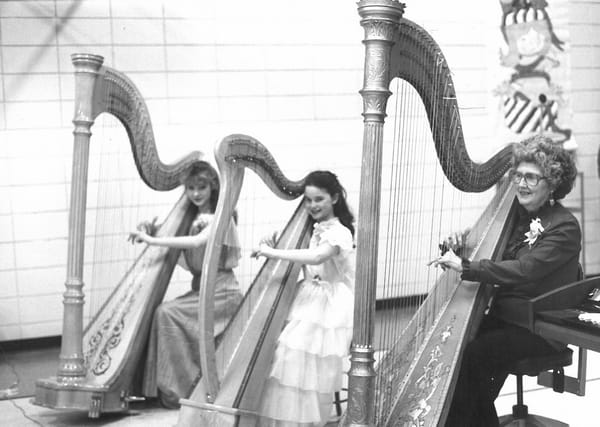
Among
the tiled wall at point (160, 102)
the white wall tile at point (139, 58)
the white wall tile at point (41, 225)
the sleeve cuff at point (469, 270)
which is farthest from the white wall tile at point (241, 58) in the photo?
the sleeve cuff at point (469, 270)

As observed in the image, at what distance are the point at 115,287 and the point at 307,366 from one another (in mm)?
1587

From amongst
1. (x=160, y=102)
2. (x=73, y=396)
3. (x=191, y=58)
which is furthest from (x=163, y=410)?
(x=191, y=58)

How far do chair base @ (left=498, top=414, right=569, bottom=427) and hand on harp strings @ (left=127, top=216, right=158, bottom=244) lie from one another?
1.98m

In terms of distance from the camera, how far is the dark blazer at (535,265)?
351 centimetres

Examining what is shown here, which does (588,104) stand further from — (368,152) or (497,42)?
(368,152)

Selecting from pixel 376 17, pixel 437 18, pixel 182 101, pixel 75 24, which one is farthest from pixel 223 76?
pixel 376 17

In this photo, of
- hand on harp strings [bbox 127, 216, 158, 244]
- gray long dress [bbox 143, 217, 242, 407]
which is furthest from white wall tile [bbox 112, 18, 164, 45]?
gray long dress [bbox 143, 217, 242, 407]

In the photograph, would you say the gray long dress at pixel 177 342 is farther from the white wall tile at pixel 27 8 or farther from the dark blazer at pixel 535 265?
the white wall tile at pixel 27 8

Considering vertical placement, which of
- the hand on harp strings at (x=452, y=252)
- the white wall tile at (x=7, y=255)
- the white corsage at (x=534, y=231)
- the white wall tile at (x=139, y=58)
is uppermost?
the white wall tile at (x=139, y=58)

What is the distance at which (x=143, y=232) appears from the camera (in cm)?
493

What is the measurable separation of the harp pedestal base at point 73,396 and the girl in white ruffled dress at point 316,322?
3.04 feet

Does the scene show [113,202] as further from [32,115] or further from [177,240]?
[177,240]

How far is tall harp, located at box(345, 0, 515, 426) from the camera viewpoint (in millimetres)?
2799

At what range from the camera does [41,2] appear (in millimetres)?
6238
